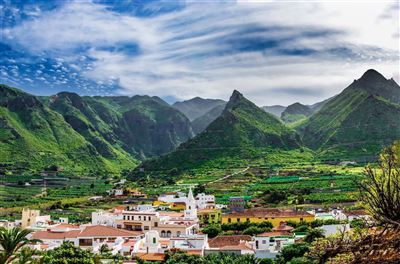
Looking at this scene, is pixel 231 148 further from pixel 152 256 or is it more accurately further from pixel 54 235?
pixel 152 256

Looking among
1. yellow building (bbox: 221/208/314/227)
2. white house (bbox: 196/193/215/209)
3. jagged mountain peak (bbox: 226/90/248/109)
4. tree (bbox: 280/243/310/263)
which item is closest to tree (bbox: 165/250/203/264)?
tree (bbox: 280/243/310/263)

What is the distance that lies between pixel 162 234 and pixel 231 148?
70.2 meters

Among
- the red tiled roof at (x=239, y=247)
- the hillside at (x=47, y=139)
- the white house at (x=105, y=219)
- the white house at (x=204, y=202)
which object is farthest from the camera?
the hillside at (x=47, y=139)

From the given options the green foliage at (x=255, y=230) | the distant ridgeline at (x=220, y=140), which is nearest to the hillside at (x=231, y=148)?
the distant ridgeline at (x=220, y=140)

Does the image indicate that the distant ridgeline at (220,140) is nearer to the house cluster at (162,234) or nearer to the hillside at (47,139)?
the hillside at (47,139)

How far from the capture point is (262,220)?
48031 millimetres

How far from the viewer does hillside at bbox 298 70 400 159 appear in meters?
111

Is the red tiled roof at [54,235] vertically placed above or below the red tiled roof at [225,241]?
above

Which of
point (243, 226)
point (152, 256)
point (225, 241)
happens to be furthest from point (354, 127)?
point (152, 256)

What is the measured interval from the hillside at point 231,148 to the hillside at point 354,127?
9.44 metres

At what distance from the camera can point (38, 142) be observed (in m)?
129

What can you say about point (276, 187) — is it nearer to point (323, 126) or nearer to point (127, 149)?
point (323, 126)

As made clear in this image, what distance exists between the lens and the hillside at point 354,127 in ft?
365

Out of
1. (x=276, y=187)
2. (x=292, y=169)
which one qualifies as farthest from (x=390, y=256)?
(x=292, y=169)
